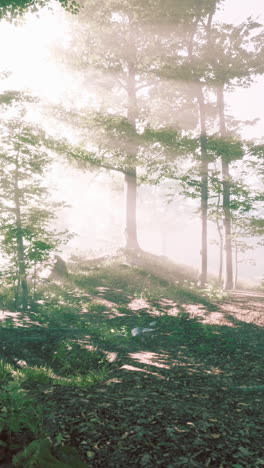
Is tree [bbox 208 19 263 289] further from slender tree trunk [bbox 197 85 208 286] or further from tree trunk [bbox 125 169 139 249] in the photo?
tree trunk [bbox 125 169 139 249]

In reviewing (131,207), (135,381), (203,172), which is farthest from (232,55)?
(135,381)

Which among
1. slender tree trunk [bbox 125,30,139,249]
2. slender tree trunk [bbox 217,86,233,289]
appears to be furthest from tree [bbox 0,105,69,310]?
slender tree trunk [bbox 217,86,233,289]

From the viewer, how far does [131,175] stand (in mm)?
15508

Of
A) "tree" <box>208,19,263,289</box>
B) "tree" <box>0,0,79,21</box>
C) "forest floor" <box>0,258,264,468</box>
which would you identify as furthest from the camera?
"tree" <box>208,19,263,289</box>

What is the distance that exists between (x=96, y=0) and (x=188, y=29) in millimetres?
4074

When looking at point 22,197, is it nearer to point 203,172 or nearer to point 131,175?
point 131,175

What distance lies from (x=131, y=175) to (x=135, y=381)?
1221 cm

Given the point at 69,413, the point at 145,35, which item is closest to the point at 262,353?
the point at 69,413

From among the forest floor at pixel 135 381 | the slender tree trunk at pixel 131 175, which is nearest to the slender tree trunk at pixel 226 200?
the forest floor at pixel 135 381

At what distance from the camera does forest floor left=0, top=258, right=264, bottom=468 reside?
2635 mm

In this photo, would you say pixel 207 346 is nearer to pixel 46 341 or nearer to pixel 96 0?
pixel 46 341

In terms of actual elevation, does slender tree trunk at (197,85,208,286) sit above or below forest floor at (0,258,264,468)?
above

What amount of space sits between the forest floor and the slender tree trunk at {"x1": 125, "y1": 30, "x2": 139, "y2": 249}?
5797mm

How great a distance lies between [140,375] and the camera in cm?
498
